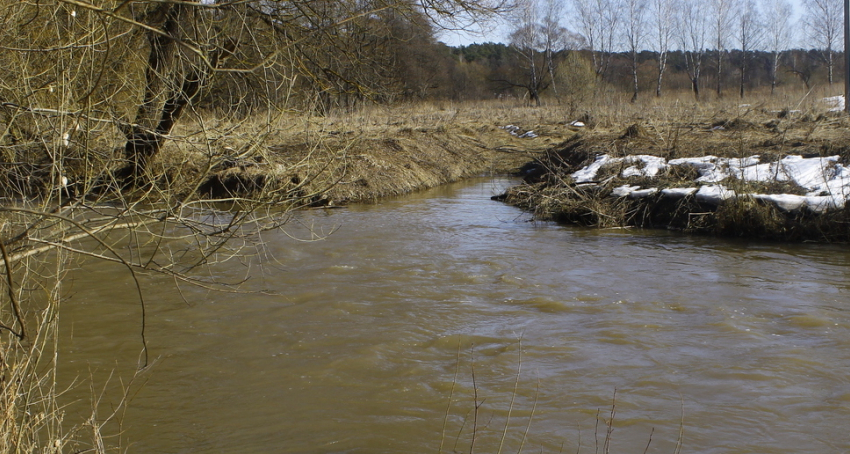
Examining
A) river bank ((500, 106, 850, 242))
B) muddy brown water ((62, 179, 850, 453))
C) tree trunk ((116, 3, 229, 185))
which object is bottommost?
muddy brown water ((62, 179, 850, 453))

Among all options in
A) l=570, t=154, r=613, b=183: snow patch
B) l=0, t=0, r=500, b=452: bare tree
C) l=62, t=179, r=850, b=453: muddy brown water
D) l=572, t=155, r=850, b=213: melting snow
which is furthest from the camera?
l=570, t=154, r=613, b=183: snow patch

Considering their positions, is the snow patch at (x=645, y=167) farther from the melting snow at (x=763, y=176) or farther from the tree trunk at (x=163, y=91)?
the tree trunk at (x=163, y=91)

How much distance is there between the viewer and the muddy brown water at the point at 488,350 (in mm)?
4594

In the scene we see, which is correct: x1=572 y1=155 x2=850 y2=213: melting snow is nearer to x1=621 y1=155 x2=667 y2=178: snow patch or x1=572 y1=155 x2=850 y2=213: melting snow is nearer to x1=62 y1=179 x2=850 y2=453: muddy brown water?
x1=621 y1=155 x2=667 y2=178: snow patch

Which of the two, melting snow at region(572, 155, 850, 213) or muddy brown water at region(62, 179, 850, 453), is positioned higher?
melting snow at region(572, 155, 850, 213)

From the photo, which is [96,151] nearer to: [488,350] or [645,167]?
[488,350]

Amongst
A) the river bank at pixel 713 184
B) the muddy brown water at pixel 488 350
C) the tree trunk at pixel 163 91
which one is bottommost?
the muddy brown water at pixel 488 350

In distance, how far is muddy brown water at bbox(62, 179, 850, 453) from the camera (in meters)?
4.59

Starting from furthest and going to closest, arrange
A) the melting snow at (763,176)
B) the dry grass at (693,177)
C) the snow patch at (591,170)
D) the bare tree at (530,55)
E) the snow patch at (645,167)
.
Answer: the bare tree at (530,55) < the snow patch at (591,170) < the snow patch at (645,167) < the dry grass at (693,177) < the melting snow at (763,176)

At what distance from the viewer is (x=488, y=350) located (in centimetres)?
600

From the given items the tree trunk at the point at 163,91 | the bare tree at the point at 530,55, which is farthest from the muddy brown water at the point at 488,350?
the bare tree at the point at 530,55

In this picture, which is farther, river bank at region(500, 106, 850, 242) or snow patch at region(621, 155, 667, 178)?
snow patch at region(621, 155, 667, 178)

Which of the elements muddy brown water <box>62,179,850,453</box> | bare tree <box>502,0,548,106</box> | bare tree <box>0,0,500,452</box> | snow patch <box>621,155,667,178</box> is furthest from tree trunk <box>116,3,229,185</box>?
bare tree <box>502,0,548,106</box>

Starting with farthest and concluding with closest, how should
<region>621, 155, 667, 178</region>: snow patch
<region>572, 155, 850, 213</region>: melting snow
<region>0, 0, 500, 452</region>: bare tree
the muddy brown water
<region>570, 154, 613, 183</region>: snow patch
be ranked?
<region>570, 154, 613, 183</region>: snow patch → <region>621, 155, 667, 178</region>: snow patch → <region>572, 155, 850, 213</region>: melting snow → the muddy brown water → <region>0, 0, 500, 452</region>: bare tree
